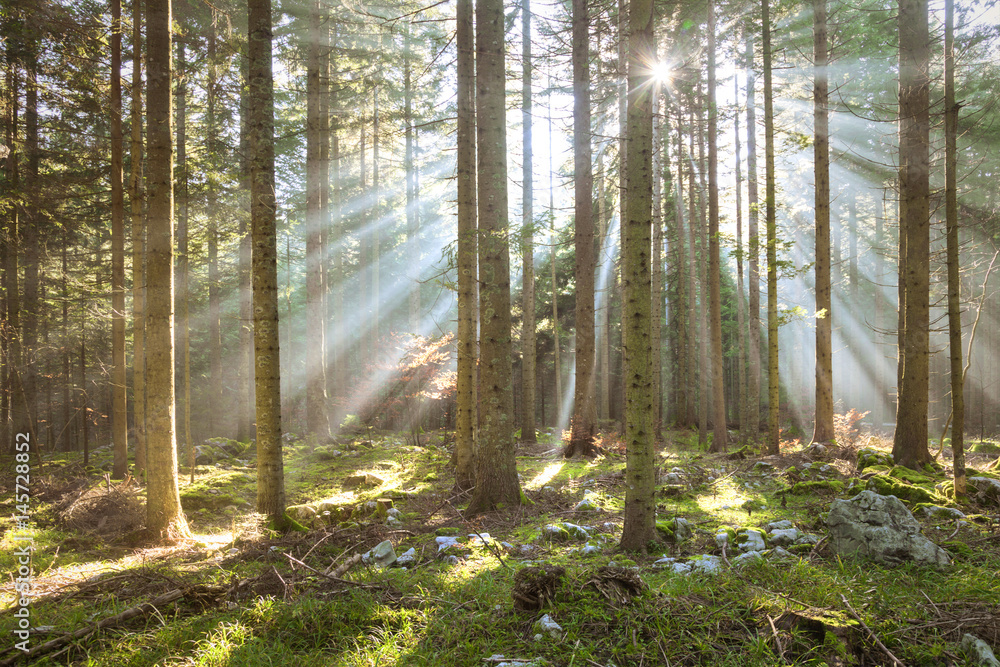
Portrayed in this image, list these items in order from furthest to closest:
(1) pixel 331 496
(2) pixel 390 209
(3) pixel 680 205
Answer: (2) pixel 390 209 < (3) pixel 680 205 < (1) pixel 331 496

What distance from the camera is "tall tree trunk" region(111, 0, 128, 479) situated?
7.77 metres

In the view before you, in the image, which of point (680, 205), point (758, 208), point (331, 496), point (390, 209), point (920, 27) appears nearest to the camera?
point (920, 27)

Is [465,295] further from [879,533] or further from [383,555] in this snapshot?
[879,533]

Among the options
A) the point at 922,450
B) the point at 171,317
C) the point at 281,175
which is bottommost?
the point at 922,450

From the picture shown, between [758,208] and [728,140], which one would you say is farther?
[728,140]

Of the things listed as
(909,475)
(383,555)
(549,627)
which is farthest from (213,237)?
(909,475)

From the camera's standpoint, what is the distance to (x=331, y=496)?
8.10 metres

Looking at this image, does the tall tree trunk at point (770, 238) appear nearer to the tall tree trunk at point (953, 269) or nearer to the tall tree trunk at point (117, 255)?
the tall tree trunk at point (953, 269)

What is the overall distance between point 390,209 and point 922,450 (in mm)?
21655

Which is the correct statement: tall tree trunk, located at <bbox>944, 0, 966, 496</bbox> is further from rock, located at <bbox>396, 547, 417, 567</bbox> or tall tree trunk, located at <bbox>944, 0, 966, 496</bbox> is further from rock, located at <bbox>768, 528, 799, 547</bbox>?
rock, located at <bbox>396, 547, 417, 567</bbox>

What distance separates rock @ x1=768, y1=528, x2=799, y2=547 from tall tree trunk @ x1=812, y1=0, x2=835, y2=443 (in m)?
6.49

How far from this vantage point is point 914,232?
7797 millimetres

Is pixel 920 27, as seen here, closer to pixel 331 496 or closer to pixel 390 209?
pixel 331 496

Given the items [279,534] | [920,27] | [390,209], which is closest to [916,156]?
[920,27]
